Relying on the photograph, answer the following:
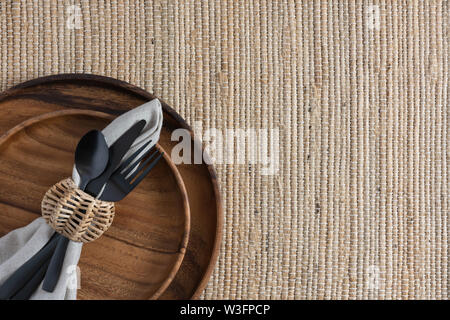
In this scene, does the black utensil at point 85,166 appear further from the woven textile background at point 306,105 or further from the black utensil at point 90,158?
the woven textile background at point 306,105

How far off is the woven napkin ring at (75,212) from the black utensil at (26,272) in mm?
21

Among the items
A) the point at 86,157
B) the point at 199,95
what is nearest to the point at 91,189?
the point at 86,157

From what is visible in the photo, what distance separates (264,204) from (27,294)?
0.22 metres

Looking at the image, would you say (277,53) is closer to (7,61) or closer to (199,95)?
(199,95)

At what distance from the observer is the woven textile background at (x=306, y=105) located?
0.36m

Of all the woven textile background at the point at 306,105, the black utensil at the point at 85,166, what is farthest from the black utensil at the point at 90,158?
the woven textile background at the point at 306,105

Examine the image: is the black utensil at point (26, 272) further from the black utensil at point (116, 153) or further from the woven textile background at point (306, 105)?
the woven textile background at point (306, 105)

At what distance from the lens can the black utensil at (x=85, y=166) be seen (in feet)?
0.89

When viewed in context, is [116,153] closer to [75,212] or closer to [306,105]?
[75,212]

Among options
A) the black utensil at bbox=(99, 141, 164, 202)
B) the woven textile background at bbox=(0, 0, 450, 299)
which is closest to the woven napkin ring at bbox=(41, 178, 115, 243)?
the black utensil at bbox=(99, 141, 164, 202)

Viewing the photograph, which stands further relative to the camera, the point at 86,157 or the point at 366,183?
the point at 366,183

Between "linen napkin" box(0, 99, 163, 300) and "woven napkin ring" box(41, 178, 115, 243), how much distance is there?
0.4 inches

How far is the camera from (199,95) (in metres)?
0.36

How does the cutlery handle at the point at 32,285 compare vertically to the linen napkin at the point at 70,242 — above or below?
below
